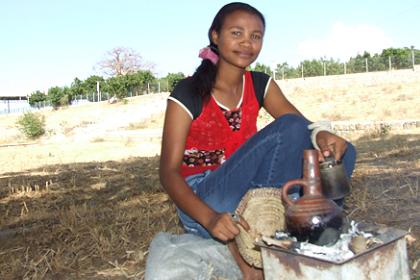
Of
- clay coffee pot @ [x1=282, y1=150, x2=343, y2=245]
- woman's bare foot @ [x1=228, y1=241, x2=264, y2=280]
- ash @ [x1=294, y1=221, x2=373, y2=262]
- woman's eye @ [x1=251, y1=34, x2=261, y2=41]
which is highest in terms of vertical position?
woman's eye @ [x1=251, y1=34, x2=261, y2=41]

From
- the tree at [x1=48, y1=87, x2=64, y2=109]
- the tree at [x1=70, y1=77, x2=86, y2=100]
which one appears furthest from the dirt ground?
the tree at [x1=70, y1=77, x2=86, y2=100]

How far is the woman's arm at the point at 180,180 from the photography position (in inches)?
78.6

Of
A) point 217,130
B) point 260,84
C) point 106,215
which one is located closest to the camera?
point 217,130

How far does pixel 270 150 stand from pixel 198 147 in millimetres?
442

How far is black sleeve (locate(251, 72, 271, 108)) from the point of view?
9.27ft

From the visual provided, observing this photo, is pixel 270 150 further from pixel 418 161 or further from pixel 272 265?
pixel 418 161

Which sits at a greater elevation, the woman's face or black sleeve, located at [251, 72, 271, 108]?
the woman's face

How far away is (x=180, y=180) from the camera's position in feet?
7.49

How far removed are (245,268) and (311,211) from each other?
24.5 inches

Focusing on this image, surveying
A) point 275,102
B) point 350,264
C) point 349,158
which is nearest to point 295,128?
point 349,158

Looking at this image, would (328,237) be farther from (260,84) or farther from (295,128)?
(260,84)

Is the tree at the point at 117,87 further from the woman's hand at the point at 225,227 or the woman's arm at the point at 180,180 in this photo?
the woman's hand at the point at 225,227

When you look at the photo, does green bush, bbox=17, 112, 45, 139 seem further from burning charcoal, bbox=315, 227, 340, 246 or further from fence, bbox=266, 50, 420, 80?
burning charcoal, bbox=315, 227, 340, 246

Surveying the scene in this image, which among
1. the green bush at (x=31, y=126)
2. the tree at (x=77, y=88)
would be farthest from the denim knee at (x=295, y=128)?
the tree at (x=77, y=88)
